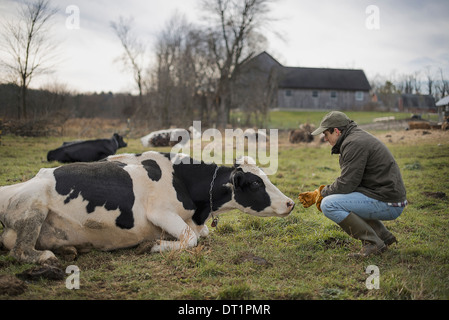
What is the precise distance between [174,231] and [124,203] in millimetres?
739

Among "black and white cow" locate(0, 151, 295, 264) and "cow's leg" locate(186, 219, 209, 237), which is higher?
"black and white cow" locate(0, 151, 295, 264)

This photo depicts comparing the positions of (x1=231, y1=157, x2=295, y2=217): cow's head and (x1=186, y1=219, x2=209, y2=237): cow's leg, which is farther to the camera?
(x1=186, y1=219, x2=209, y2=237): cow's leg

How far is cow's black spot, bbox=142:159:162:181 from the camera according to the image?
16.7 feet

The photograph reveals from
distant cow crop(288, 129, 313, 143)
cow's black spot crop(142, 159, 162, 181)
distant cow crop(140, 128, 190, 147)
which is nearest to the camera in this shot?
cow's black spot crop(142, 159, 162, 181)

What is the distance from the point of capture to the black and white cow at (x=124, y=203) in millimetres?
4438

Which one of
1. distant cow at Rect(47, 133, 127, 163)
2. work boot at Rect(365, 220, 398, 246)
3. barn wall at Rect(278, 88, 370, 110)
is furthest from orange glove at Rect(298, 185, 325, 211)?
barn wall at Rect(278, 88, 370, 110)

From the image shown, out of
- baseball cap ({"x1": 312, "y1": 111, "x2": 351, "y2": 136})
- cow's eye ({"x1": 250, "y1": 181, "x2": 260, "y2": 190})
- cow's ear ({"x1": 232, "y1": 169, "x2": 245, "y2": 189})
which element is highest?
baseball cap ({"x1": 312, "y1": 111, "x2": 351, "y2": 136})

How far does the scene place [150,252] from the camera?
473cm

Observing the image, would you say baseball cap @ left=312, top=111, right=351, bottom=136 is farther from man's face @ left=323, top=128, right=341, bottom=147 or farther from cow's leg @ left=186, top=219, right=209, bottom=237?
cow's leg @ left=186, top=219, right=209, bottom=237

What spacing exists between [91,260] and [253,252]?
201 centimetres

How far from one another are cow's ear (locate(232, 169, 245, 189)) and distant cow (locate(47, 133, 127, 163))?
358 inches

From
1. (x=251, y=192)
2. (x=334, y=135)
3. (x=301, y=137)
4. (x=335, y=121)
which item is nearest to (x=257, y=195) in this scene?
(x=251, y=192)

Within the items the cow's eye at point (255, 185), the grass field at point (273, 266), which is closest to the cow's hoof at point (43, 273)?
the grass field at point (273, 266)
